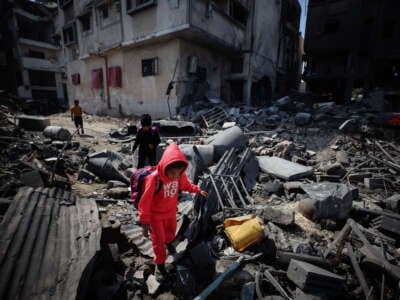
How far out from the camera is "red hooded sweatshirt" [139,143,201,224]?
6.54 feet

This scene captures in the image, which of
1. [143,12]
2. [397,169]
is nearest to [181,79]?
[143,12]

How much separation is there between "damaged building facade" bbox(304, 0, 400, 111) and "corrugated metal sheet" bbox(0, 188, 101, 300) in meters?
20.2

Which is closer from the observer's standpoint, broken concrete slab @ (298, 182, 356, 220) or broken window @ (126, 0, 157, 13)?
broken concrete slab @ (298, 182, 356, 220)

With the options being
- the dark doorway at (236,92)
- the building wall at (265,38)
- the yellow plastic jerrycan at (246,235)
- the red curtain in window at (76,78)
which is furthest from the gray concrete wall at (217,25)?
the red curtain in window at (76,78)

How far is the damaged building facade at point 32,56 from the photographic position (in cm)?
2011

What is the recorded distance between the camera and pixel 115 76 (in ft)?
41.8

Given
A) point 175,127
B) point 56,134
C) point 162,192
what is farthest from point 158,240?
point 56,134

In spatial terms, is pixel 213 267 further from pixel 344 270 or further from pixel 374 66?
pixel 374 66

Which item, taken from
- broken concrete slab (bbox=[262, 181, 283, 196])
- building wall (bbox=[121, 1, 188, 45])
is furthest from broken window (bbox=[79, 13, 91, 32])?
broken concrete slab (bbox=[262, 181, 283, 196])

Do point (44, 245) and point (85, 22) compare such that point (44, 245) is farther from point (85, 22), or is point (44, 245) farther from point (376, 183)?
point (85, 22)

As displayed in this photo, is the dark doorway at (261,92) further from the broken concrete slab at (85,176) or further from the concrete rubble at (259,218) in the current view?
the broken concrete slab at (85,176)

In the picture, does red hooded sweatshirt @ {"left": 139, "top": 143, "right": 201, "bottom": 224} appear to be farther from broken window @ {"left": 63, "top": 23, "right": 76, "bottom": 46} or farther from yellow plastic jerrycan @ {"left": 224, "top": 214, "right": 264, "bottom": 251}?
broken window @ {"left": 63, "top": 23, "right": 76, "bottom": 46}

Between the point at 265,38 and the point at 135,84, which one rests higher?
the point at 265,38

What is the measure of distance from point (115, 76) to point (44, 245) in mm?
12889
